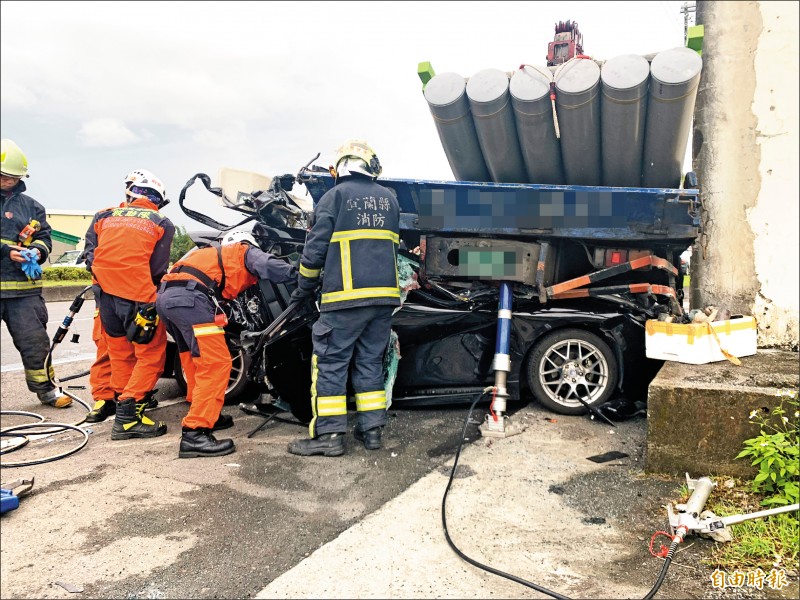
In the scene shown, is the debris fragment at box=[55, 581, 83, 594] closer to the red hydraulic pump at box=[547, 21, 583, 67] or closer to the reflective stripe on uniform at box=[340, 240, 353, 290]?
the reflective stripe on uniform at box=[340, 240, 353, 290]

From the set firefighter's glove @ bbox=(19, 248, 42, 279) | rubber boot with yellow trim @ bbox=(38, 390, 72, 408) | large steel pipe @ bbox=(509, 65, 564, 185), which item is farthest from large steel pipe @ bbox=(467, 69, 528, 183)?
rubber boot with yellow trim @ bbox=(38, 390, 72, 408)

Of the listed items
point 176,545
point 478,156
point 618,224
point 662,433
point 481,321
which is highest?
point 478,156

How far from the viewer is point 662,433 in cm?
313

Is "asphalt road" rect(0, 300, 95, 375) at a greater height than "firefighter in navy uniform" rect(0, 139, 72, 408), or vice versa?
"firefighter in navy uniform" rect(0, 139, 72, 408)

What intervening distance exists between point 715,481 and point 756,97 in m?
2.38

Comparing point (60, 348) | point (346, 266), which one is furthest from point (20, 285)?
point (60, 348)

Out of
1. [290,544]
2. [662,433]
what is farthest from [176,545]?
[662,433]

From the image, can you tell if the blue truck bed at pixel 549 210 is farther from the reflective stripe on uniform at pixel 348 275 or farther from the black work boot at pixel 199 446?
the black work boot at pixel 199 446

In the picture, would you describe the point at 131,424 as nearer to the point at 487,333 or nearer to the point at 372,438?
the point at 372,438

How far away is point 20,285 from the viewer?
5.02m

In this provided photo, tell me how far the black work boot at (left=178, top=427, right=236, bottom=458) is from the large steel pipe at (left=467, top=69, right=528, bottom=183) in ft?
9.69

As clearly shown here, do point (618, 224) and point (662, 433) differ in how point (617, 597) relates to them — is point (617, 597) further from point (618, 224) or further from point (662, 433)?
point (618, 224)

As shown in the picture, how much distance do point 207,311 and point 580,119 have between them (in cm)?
297

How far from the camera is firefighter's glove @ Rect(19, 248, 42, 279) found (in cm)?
495
